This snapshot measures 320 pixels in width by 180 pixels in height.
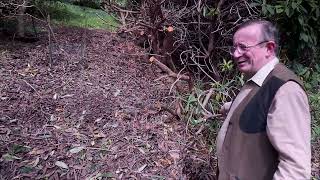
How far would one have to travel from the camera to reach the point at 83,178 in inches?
143

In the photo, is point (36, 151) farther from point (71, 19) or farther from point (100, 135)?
point (71, 19)

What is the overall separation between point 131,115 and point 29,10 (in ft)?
11.1

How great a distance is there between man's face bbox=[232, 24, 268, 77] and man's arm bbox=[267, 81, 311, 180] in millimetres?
265

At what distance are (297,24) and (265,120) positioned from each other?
152 inches

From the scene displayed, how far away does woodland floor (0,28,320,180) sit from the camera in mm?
3783

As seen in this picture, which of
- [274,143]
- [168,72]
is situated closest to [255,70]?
[274,143]

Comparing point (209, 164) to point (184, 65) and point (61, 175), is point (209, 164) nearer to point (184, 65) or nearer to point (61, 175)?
point (61, 175)

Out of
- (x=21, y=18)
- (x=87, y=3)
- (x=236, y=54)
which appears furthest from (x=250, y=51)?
(x=87, y=3)

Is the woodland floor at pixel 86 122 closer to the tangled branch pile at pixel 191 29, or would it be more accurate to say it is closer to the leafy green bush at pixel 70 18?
the tangled branch pile at pixel 191 29

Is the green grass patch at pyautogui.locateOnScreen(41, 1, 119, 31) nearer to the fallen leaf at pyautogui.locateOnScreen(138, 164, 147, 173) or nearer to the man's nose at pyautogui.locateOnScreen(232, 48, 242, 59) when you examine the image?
the fallen leaf at pyautogui.locateOnScreen(138, 164, 147, 173)

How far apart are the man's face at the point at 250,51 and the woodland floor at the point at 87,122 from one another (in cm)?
197

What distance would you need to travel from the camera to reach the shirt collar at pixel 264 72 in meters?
2.02

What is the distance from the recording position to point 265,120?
6.22ft

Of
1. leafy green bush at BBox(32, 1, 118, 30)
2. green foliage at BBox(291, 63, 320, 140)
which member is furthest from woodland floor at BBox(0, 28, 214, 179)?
leafy green bush at BBox(32, 1, 118, 30)
